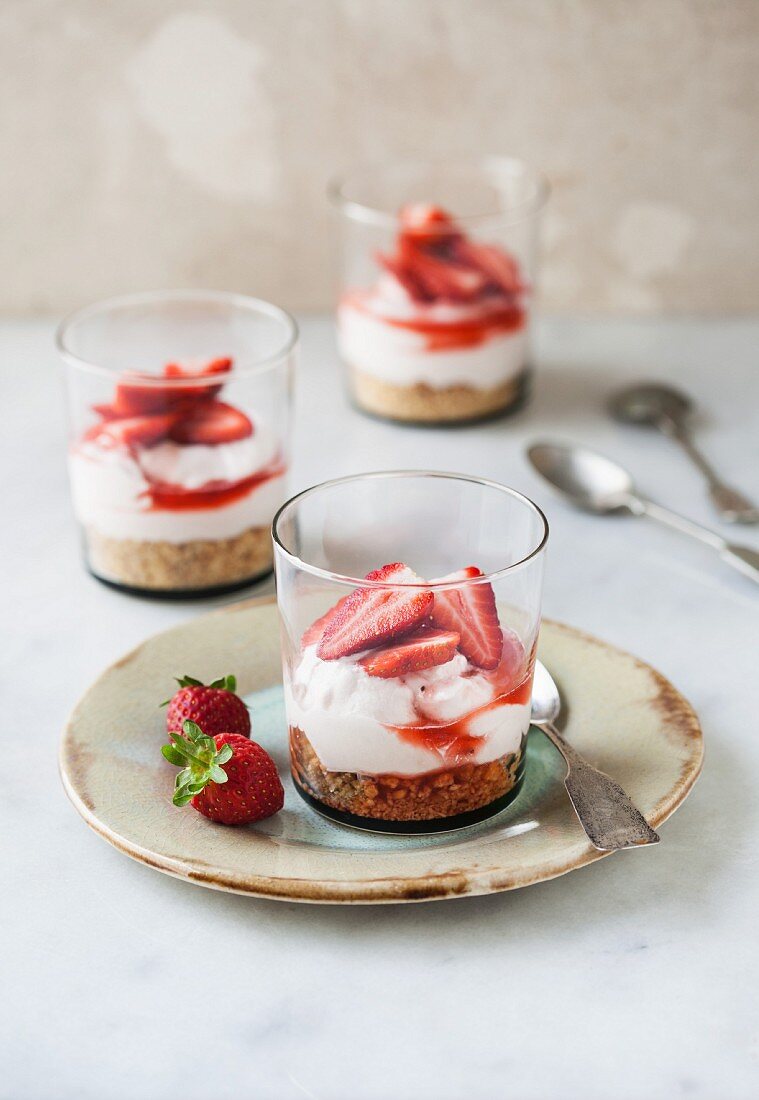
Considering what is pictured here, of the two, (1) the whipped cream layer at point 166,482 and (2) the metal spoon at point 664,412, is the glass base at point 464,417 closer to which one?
(2) the metal spoon at point 664,412

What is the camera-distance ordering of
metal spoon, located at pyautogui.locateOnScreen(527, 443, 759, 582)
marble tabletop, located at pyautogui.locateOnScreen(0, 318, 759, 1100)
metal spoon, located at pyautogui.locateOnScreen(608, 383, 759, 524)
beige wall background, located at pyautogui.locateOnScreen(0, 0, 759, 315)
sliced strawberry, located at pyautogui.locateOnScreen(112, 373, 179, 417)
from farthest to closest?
beige wall background, located at pyautogui.locateOnScreen(0, 0, 759, 315)
metal spoon, located at pyautogui.locateOnScreen(608, 383, 759, 524)
metal spoon, located at pyautogui.locateOnScreen(527, 443, 759, 582)
sliced strawberry, located at pyautogui.locateOnScreen(112, 373, 179, 417)
marble tabletop, located at pyautogui.locateOnScreen(0, 318, 759, 1100)

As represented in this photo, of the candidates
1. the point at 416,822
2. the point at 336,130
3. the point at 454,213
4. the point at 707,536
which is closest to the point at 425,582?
the point at 416,822

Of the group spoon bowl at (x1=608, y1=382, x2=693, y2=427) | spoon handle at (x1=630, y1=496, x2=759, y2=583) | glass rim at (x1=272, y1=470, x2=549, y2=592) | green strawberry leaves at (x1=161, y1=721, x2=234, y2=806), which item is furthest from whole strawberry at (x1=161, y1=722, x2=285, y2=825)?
spoon bowl at (x1=608, y1=382, x2=693, y2=427)

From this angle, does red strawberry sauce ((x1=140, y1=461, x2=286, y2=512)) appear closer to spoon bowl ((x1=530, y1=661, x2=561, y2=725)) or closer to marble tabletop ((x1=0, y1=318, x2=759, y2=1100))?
marble tabletop ((x1=0, y1=318, x2=759, y2=1100))

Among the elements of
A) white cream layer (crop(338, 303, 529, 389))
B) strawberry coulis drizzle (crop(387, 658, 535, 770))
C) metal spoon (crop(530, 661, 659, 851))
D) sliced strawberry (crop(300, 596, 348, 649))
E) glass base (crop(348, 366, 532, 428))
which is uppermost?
sliced strawberry (crop(300, 596, 348, 649))

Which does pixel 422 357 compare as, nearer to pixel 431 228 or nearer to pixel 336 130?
pixel 431 228

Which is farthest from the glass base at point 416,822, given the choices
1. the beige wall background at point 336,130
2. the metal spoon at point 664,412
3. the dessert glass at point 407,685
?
the beige wall background at point 336,130
